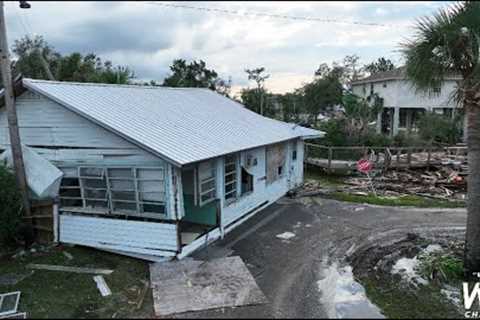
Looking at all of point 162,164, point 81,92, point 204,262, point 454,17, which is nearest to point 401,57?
point 454,17

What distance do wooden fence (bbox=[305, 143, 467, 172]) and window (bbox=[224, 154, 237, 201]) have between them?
9.18 metres

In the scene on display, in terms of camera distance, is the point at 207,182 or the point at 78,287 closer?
the point at 78,287

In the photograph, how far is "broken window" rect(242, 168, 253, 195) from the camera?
464 inches

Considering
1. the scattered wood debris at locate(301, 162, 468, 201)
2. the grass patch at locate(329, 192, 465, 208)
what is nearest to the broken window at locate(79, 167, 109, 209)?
the scattered wood debris at locate(301, 162, 468, 201)

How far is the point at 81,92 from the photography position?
9.54m

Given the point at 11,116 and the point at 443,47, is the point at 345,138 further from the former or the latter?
the point at 11,116

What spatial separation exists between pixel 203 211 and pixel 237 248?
6.08 feet

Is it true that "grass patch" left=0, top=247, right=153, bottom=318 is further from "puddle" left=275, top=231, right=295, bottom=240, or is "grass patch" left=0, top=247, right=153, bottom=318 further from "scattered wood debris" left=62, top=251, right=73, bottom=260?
"puddle" left=275, top=231, right=295, bottom=240

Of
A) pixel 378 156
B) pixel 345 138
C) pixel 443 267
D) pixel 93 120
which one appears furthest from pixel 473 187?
pixel 345 138

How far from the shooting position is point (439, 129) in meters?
25.6

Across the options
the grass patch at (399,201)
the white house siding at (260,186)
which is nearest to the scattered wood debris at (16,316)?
the white house siding at (260,186)

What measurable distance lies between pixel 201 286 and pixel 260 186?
5.90 m

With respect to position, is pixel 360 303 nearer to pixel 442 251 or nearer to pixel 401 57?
pixel 442 251

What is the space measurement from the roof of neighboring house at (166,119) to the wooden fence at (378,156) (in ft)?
20.9
